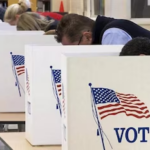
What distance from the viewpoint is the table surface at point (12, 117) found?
109 inches

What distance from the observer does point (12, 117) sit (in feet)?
9.35

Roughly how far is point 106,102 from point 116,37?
3.24ft

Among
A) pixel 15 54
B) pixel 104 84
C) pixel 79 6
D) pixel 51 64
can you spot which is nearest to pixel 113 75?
pixel 104 84

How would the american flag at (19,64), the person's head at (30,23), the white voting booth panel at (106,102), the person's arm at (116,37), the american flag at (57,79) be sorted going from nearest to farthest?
1. the white voting booth panel at (106,102)
2. the american flag at (57,79)
3. the person's arm at (116,37)
4. the american flag at (19,64)
5. the person's head at (30,23)

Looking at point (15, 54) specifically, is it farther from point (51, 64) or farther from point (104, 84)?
point (104, 84)

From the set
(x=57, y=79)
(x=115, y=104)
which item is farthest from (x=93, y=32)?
(x=115, y=104)

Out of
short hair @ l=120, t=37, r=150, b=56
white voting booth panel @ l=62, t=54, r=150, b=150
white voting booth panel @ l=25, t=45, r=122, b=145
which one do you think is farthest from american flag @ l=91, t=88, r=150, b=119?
white voting booth panel @ l=25, t=45, r=122, b=145

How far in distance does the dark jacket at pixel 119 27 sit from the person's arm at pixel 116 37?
3 centimetres

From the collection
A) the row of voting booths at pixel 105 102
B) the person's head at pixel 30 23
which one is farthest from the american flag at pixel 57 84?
the person's head at pixel 30 23

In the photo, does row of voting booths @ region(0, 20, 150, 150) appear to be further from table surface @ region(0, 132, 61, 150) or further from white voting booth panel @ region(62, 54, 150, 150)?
table surface @ region(0, 132, 61, 150)

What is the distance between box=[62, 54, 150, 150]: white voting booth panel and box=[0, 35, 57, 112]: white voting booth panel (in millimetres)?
1103

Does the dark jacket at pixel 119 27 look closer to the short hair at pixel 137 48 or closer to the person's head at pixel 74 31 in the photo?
the person's head at pixel 74 31

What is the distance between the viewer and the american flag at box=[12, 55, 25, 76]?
2834 millimetres

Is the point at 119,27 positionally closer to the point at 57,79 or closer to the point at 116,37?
the point at 116,37
